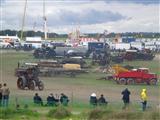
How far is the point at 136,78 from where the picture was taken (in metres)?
46.8

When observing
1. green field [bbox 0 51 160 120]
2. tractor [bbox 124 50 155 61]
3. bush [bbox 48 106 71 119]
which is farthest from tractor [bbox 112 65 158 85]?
tractor [bbox 124 50 155 61]

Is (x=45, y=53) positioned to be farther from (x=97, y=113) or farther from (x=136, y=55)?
(x=97, y=113)

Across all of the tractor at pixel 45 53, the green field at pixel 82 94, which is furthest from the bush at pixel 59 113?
the tractor at pixel 45 53

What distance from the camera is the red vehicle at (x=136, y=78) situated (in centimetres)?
4661

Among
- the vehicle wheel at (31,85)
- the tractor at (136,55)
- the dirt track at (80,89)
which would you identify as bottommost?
the dirt track at (80,89)

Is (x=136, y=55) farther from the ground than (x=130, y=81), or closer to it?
farther from the ground

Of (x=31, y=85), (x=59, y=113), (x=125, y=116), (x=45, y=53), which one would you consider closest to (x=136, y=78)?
(x=31, y=85)

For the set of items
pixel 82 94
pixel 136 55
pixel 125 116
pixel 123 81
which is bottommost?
pixel 82 94

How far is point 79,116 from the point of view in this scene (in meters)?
24.1

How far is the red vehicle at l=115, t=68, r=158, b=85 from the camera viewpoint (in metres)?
46.6

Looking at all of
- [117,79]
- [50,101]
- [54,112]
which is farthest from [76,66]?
[54,112]

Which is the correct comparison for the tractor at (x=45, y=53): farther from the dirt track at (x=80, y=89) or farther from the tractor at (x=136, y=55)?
the dirt track at (x=80, y=89)


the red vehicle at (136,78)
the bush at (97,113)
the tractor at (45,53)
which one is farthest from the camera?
the tractor at (45,53)

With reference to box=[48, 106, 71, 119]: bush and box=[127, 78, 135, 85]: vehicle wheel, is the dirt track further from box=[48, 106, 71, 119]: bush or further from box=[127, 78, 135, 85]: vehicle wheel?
box=[48, 106, 71, 119]: bush
